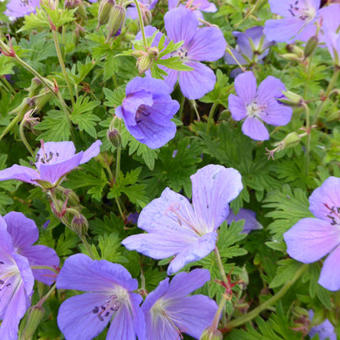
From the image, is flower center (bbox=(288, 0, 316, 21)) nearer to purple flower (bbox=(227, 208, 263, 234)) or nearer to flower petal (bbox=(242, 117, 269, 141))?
flower petal (bbox=(242, 117, 269, 141))

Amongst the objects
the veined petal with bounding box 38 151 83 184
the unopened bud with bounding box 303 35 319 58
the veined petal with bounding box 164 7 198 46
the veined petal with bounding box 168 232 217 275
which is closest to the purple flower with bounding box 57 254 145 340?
the veined petal with bounding box 168 232 217 275

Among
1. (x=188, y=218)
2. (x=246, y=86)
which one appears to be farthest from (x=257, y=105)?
(x=188, y=218)

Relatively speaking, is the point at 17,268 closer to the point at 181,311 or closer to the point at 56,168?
the point at 56,168

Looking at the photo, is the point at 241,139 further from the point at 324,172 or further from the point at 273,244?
the point at 273,244

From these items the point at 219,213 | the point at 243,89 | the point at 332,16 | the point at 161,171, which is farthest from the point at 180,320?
the point at 332,16

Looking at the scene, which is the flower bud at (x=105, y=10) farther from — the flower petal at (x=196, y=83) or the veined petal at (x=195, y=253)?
the veined petal at (x=195, y=253)
